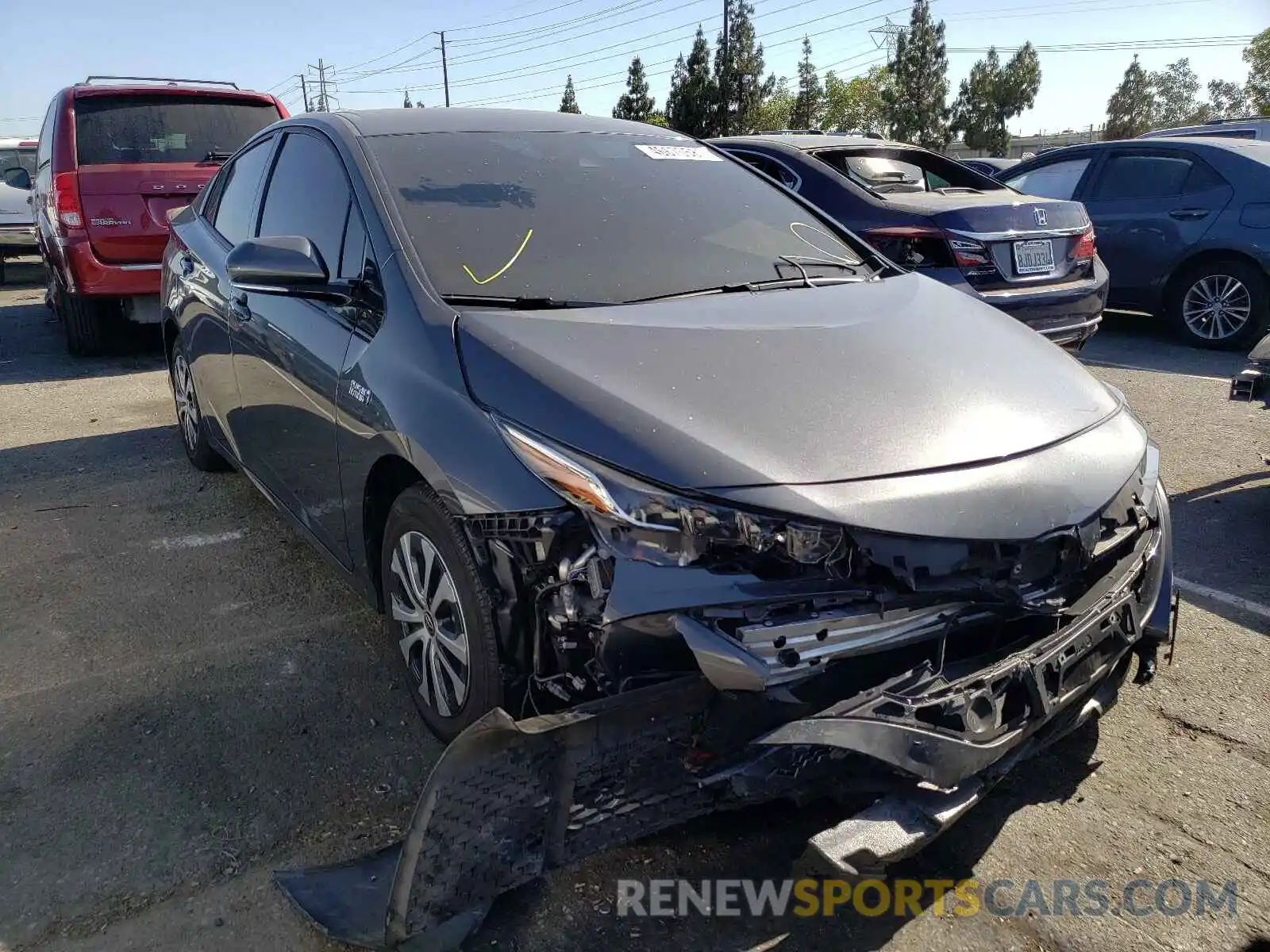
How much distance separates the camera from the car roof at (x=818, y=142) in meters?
6.96

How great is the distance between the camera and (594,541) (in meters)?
2.11

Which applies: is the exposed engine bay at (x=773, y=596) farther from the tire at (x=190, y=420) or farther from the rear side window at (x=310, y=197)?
the tire at (x=190, y=420)

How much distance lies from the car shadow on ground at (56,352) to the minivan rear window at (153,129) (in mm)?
1506

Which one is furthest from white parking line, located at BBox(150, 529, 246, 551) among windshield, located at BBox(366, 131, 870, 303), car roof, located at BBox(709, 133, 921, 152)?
car roof, located at BBox(709, 133, 921, 152)

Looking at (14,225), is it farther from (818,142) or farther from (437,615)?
(437,615)

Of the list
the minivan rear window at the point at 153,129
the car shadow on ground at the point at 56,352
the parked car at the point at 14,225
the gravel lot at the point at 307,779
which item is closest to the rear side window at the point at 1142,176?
the gravel lot at the point at 307,779

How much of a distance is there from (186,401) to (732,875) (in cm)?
411

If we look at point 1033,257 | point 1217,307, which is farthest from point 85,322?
point 1217,307

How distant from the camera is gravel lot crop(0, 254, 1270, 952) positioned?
221 centimetres

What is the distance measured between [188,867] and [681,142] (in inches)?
119

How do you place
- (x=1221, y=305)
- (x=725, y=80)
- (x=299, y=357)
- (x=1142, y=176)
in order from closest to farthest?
(x=299, y=357), (x=1221, y=305), (x=1142, y=176), (x=725, y=80)

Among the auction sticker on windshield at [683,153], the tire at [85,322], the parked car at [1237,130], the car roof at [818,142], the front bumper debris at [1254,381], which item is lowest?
the tire at [85,322]

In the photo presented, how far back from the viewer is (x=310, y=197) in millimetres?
3561

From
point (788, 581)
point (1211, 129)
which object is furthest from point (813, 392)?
point (1211, 129)
